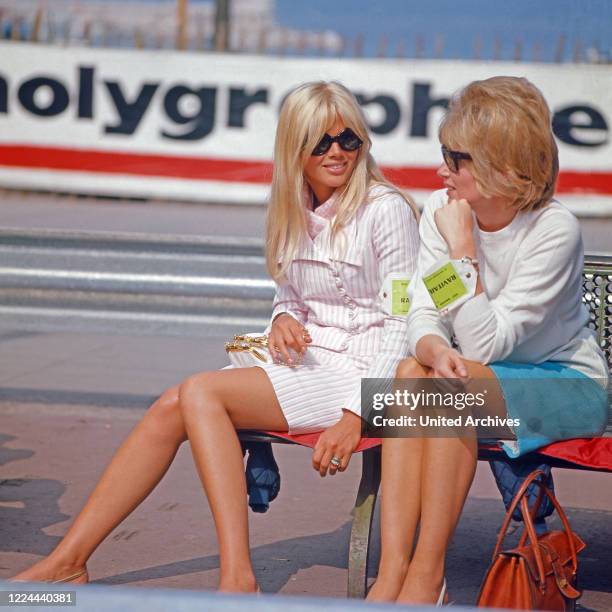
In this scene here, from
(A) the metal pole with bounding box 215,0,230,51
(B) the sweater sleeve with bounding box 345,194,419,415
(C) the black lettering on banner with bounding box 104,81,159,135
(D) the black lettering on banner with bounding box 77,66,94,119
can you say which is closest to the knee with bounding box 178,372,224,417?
(B) the sweater sleeve with bounding box 345,194,419,415

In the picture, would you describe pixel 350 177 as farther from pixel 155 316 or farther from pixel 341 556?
pixel 155 316

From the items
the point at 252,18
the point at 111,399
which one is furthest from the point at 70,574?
the point at 252,18

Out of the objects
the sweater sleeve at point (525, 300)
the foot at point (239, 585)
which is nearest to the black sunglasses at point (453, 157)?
the sweater sleeve at point (525, 300)

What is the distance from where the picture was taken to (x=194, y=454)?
3289 mm

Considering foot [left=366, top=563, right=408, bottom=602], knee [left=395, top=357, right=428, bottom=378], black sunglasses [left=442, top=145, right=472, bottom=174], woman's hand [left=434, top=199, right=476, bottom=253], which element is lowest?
foot [left=366, top=563, right=408, bottom=602]

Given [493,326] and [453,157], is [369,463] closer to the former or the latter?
[493,326]

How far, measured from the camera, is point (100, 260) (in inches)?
209

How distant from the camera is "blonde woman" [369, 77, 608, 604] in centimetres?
304

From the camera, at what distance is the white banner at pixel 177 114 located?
1209cm

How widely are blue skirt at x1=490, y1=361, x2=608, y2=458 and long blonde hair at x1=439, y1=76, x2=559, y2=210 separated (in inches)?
17.6

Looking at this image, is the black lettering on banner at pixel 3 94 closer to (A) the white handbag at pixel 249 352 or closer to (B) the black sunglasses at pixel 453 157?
(A) the white handbag at pixel 249 352

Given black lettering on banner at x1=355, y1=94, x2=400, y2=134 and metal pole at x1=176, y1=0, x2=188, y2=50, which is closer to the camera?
black lettering on banner at x1=355, y1=94, x2=400, y2=134

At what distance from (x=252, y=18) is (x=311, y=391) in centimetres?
1062

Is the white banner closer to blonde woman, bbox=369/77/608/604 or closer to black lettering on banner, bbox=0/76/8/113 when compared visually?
black lettering on banner, bbox=0/76/8/113
